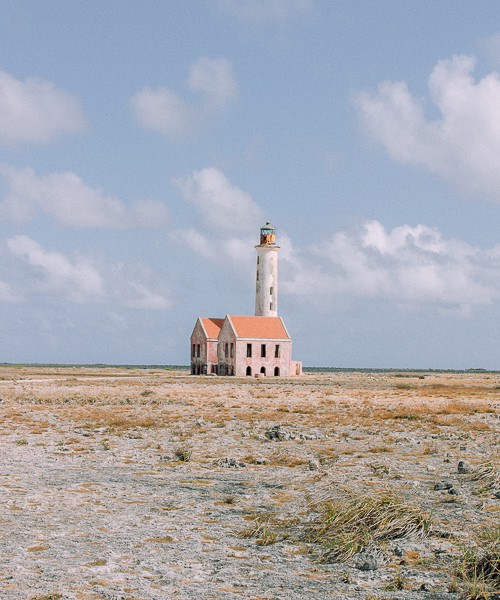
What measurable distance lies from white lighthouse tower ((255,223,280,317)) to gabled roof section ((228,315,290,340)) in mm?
3625

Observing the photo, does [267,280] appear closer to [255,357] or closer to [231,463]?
[255,357]

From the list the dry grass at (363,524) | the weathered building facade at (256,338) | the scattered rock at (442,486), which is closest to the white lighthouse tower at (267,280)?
the weathered building facade at (256,338)

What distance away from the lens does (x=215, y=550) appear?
29.3 feet

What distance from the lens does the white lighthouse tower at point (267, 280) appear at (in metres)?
86.1

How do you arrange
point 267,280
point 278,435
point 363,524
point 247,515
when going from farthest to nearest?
point 267,280 < point 278,435 < point 247,515 < point 363,524

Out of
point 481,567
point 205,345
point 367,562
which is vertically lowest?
point 367,562

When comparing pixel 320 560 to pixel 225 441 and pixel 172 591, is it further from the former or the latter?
pixel 225 441

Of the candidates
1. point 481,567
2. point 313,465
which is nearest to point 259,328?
point 313,465

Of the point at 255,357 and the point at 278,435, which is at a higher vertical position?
the point at 255,357

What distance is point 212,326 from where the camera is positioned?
285 ft

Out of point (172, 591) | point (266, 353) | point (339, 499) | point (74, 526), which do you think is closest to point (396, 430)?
point (339, 499)

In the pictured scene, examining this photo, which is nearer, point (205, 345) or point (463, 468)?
point (463, 468)

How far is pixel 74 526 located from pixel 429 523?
4881mm

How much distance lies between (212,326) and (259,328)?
8.13 meters
